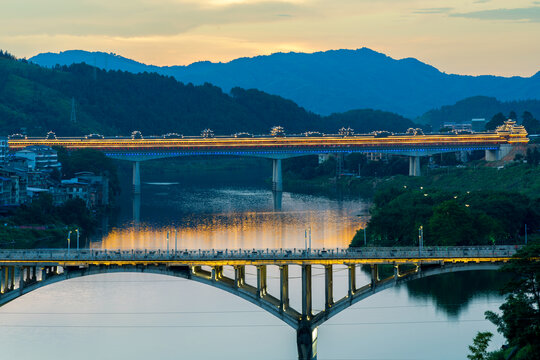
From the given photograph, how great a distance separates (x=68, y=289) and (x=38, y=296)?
2.82 metres

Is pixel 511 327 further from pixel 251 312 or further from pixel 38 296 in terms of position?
pixel 38 296

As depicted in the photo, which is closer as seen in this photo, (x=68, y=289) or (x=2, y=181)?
(x=68, y=289)

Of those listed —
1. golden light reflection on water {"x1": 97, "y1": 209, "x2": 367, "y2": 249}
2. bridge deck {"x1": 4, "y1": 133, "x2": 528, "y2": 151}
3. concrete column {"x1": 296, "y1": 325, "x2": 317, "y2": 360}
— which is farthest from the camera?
bridge deck {"x1": 4, "y1": 133, "x2": 528, "y2": 151}

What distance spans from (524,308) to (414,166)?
368ft

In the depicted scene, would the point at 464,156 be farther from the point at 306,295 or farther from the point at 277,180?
the point at 306,295

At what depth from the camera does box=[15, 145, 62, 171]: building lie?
12462 centimetres

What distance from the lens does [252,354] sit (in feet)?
179

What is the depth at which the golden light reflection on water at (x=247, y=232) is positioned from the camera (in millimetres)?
83750

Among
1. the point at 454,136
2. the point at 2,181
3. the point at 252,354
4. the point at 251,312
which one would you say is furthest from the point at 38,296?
the point at 454,136

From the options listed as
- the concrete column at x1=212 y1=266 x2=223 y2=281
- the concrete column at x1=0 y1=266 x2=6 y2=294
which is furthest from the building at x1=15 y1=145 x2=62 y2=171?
the concrete column at x1=212 y1=266 x2=223 y2=281

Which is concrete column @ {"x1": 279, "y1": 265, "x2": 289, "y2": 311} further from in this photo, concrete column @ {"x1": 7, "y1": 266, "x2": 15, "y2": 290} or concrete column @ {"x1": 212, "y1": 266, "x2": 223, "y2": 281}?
concrete column @ {"x1": 7, "y1": 266, "x2": 15, "y2": 290}

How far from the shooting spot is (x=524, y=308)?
47438 millimetres

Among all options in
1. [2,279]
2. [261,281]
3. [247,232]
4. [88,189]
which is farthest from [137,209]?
[261,281]

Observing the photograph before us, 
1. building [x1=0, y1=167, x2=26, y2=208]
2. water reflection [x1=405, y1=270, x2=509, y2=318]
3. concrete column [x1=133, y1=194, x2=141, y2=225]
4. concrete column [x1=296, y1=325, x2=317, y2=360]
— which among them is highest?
building [x1=0, y1=167, x2=26, y2=208]
